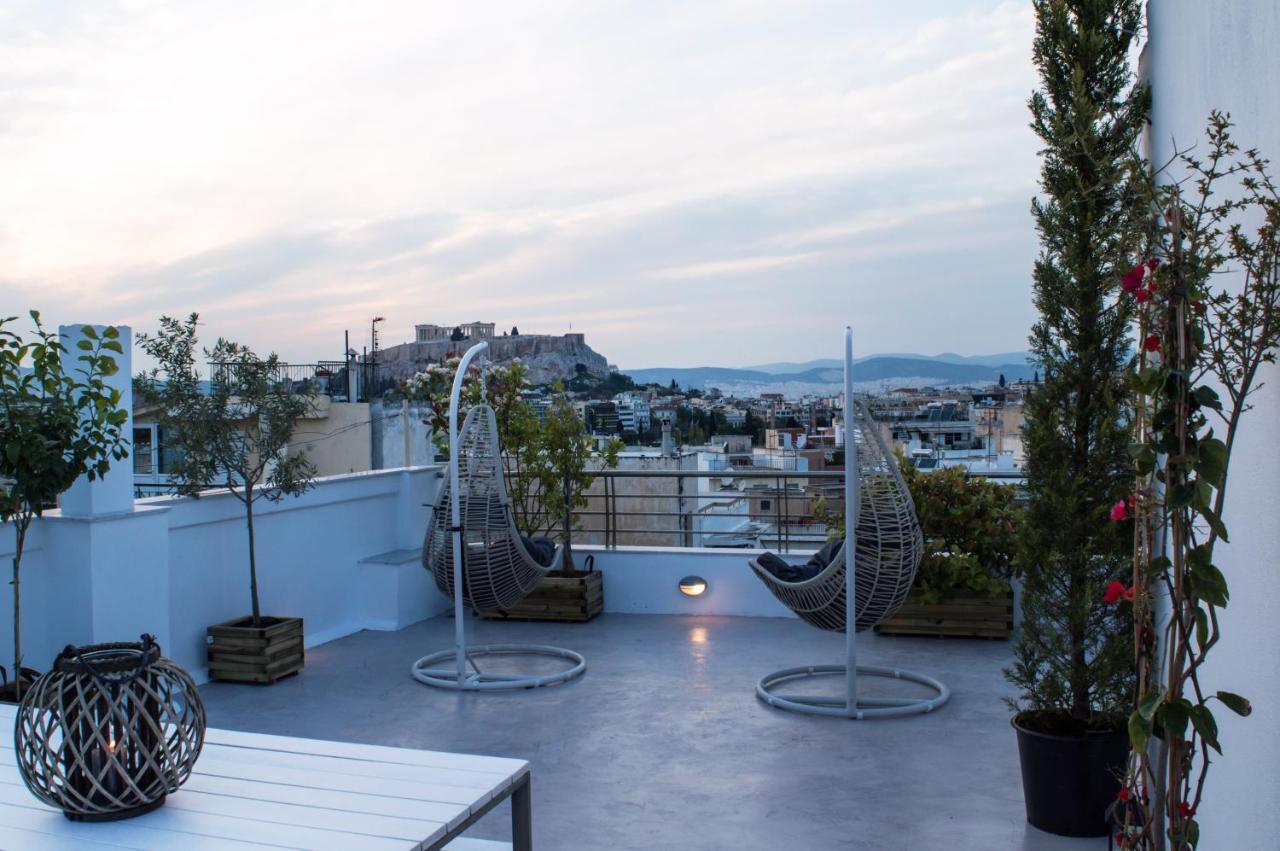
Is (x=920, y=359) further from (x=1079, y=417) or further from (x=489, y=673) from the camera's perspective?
(x=1079, y=417)

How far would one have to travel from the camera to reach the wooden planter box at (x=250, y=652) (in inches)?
214

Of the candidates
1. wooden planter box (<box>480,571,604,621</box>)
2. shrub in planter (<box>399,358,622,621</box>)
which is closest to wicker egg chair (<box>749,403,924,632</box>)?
wooden planter box (<box>480,571,604,621</box>)

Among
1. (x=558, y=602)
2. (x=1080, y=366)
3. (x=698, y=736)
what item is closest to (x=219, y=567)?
(x=558, y=602)

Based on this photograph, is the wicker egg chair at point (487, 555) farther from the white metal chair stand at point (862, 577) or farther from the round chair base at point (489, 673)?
the white metal chair stand at point (862, 577)

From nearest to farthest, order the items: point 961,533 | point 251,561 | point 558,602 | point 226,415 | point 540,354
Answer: point 226,415 < point 251,561 < point 961,533 < point 558,602 < point 540,354

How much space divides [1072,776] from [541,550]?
3479 mm

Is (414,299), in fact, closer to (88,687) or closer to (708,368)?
(708,368)

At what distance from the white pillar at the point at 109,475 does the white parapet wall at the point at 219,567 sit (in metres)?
0.06

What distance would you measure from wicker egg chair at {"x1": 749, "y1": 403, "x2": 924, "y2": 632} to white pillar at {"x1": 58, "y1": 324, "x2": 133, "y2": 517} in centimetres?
305

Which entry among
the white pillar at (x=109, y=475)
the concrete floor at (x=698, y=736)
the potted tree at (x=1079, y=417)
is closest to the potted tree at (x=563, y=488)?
the concrete floor at (x=698, y=736)

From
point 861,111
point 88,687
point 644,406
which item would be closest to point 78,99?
point 644,406

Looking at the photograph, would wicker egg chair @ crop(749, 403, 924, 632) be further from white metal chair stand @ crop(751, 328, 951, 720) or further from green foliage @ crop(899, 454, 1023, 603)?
green foliage @ crop(899, 454, 1023, 603)

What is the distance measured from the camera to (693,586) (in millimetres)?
7090

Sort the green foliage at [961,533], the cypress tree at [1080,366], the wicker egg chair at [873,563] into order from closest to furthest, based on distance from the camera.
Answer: the cypress tree at [1080,366]
the wicker egg chair at [873,563]
the green foliage at [961,533]
